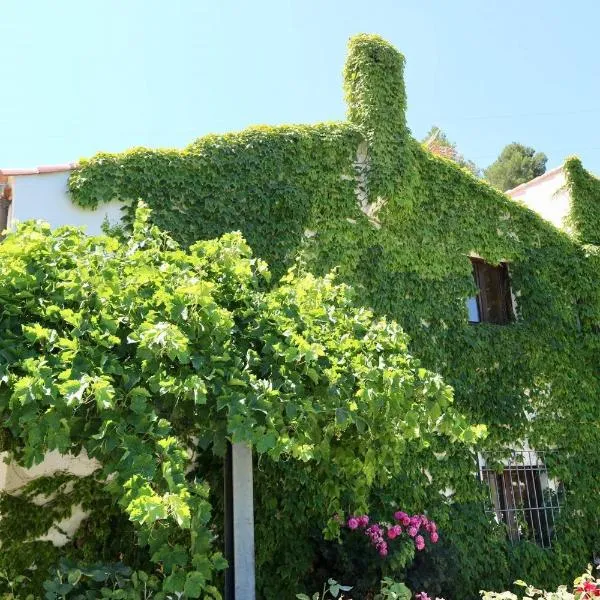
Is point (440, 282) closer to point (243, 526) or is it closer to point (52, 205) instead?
point (52, 205)

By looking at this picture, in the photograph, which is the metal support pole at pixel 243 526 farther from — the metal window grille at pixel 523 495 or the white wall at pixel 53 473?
the metal window grille at pixel 523 495

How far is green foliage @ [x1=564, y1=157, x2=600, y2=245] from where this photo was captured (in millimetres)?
10750

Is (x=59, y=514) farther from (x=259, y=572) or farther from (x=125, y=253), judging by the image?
(x=125, y=253)

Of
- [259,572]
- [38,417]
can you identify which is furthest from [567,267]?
[38,417]

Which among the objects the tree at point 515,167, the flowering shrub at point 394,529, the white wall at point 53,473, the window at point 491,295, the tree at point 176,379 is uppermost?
the tree at point 515,167

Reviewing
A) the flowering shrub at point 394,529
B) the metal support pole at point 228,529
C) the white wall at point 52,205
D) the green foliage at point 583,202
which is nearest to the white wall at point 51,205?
the white wall at point 52,205

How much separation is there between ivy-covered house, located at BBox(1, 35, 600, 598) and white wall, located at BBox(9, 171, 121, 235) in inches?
4.6

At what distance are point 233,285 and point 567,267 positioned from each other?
7.21m

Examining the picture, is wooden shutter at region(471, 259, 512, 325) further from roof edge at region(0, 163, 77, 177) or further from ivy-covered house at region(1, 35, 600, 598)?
roof edge at region(0, 163, 77, 177)

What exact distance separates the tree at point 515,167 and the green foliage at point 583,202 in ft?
72.0

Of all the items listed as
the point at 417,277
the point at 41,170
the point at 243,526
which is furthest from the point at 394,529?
the point at 41,170

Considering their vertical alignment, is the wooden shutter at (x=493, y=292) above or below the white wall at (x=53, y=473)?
above

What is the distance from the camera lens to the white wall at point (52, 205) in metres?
6.97

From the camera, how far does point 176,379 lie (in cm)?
383
